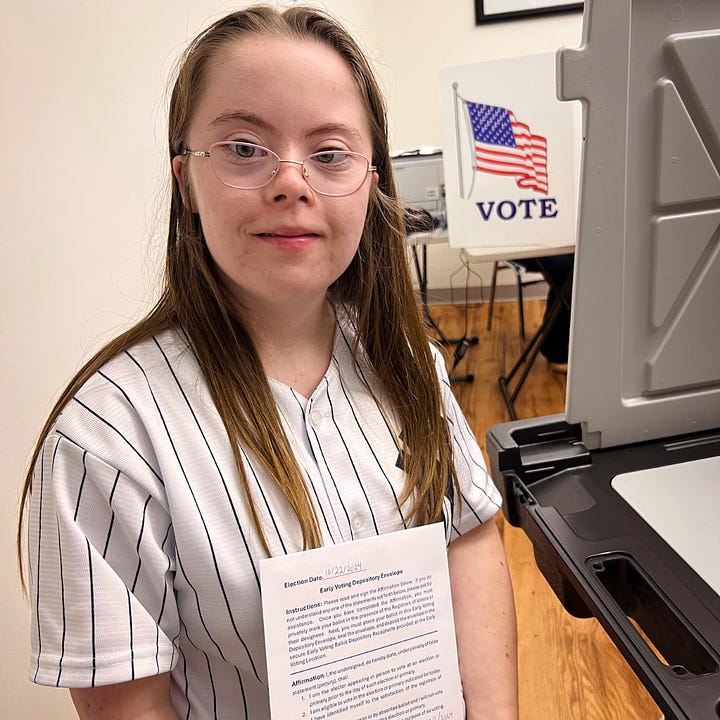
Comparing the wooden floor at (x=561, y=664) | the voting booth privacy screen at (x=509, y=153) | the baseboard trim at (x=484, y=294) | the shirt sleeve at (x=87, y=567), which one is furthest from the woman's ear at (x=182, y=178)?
the baseboard trim at (x=484, y=294)

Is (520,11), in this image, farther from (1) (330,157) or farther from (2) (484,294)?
(1) (330,157)

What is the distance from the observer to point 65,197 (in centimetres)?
101

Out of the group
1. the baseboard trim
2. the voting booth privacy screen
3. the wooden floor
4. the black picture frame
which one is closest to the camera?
the wooden floor

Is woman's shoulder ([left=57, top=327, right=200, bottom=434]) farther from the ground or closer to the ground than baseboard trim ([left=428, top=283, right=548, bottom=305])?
farther from the ground

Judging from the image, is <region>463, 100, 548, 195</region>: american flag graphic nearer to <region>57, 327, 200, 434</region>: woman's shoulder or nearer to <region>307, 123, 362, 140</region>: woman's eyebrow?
<region>307, 123, 362, 140</region>: woman's eyebrow

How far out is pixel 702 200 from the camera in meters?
0.83

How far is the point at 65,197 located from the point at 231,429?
56 centimetres

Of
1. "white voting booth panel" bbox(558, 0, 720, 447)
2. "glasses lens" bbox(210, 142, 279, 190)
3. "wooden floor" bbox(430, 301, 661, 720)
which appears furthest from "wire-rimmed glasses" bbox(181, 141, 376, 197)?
"wooden floor" bbox(430, 301, 661, 720)

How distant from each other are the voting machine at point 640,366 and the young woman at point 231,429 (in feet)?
0.59

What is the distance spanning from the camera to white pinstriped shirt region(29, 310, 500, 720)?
1.92 feet

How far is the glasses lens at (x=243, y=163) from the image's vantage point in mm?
651

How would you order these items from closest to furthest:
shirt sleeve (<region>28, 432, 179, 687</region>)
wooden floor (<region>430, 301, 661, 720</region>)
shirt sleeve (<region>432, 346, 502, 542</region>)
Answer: shirt sleeve (<region>28, 432, 179, 687</region>) < shirt sleeve (<region>432, 346, 502, 542</region>) < wooden floor (<region>430, 301, 661, 720</region>)

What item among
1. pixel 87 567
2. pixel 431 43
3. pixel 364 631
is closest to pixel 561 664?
pixel 364 631

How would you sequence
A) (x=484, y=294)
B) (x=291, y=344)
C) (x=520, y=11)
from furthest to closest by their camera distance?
1. (x=484, y=294)
2. (x=520, y=11)
3. (x=291, y=344)
